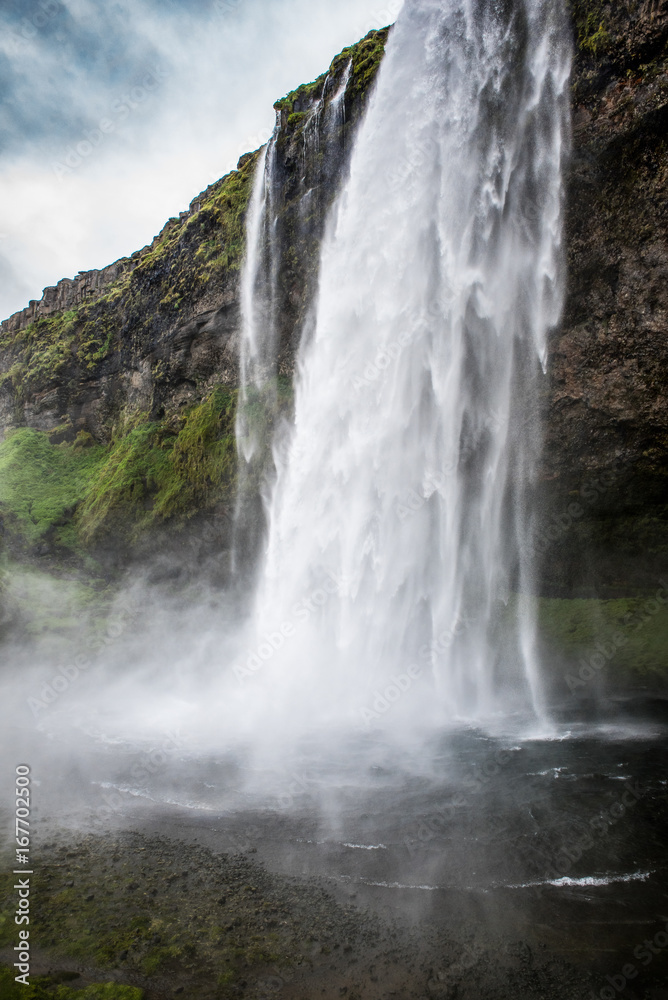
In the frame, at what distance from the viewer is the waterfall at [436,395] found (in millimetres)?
14325

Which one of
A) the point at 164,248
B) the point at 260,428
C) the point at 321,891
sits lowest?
the point at 321,891

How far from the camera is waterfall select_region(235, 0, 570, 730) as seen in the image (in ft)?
47.0

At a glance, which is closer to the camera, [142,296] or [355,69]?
[355,69]

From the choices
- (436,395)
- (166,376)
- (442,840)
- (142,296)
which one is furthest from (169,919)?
(142,296)

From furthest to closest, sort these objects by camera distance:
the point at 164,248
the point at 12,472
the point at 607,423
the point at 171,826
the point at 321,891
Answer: the point at 12,472 < the point at 164,248 < the point at 607,423 < the point at 171,826 < the point at 321,891

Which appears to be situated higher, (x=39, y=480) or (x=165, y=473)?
(x=39, y=480)

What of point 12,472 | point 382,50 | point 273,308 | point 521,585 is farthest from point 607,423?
point 12,472

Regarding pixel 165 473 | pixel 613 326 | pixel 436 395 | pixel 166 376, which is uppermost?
pixel 166 376

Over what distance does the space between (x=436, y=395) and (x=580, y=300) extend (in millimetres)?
4202

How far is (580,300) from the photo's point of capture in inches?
561

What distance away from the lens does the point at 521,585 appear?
16.6 m

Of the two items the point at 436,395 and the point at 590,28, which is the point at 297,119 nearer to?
the point at 590,28

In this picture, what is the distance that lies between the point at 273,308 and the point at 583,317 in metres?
10.4

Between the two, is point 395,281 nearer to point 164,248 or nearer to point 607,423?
point 607,423
